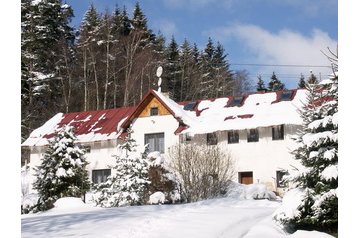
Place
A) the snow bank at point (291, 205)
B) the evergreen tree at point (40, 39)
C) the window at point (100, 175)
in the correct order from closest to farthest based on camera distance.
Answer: the snow bank at point (291, 205) → the evergreen tree at point (40, 39) → the window at point (100, 175)

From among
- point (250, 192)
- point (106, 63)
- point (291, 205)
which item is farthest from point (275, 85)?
point (291, 205)

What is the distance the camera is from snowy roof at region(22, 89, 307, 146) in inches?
570

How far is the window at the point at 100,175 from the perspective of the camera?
16500 mm

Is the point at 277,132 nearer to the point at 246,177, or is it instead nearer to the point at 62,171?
the point at 246,177

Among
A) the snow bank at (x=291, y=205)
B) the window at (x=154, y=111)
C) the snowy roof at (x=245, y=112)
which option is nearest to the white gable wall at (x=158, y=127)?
the window at (x=154, y=111)

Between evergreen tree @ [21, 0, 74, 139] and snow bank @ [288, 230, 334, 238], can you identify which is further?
evergreen tree @ [21, 0, 74, 139]

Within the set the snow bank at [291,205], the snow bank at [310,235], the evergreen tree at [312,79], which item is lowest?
the snow bank at [310,235]

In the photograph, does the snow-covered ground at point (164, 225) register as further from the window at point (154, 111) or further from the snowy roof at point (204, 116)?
the window at point (154, 111)

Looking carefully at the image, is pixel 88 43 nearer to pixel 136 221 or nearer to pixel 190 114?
pixel 190 114

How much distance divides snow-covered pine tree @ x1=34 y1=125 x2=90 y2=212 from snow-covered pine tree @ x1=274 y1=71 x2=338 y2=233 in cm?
713

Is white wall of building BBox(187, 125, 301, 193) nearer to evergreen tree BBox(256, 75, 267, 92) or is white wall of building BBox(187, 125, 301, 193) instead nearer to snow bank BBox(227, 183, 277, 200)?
snow bank BBox(227, 183, 277, 200)

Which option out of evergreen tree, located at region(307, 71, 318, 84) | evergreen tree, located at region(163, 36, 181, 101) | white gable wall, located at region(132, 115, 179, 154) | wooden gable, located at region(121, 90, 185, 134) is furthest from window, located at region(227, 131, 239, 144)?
evergreen tree, located at region(307, 71, 318, 84)

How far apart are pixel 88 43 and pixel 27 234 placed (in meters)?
10.2

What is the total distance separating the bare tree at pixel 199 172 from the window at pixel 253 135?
122 inches
